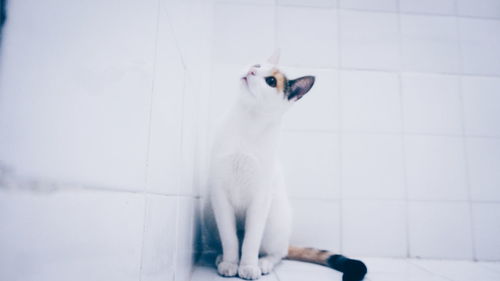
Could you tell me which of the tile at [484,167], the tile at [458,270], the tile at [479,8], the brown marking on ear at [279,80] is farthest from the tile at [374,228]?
the tile at [479,8]

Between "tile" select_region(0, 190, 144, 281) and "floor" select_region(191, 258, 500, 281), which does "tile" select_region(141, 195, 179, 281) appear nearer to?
"tile" select_region(0, 190, 144, 281)

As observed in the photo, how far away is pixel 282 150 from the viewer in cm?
177

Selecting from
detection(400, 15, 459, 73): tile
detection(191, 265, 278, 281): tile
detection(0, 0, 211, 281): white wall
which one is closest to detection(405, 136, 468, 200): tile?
detection(400, 15, 459, 73): tile

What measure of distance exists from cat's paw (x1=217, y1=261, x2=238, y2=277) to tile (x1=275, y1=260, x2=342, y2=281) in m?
0.17

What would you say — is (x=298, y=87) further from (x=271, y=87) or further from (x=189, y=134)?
(x=189, y=134)

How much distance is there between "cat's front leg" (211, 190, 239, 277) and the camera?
1203 mm

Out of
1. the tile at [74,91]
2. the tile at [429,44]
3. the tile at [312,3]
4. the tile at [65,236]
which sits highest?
the tile at [312,3]

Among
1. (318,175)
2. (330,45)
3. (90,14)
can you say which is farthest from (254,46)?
(90,14)

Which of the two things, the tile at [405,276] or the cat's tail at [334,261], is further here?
the tile at [405,276]

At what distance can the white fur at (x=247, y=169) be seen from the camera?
122 cm

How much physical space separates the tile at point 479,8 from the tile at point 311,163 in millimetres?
1146

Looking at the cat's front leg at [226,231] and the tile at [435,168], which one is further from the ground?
the tile at [435,168]

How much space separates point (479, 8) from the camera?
6.51 feet

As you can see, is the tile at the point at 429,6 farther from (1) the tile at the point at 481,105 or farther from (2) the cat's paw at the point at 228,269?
(2) the cat's paw at the point at 228,269
